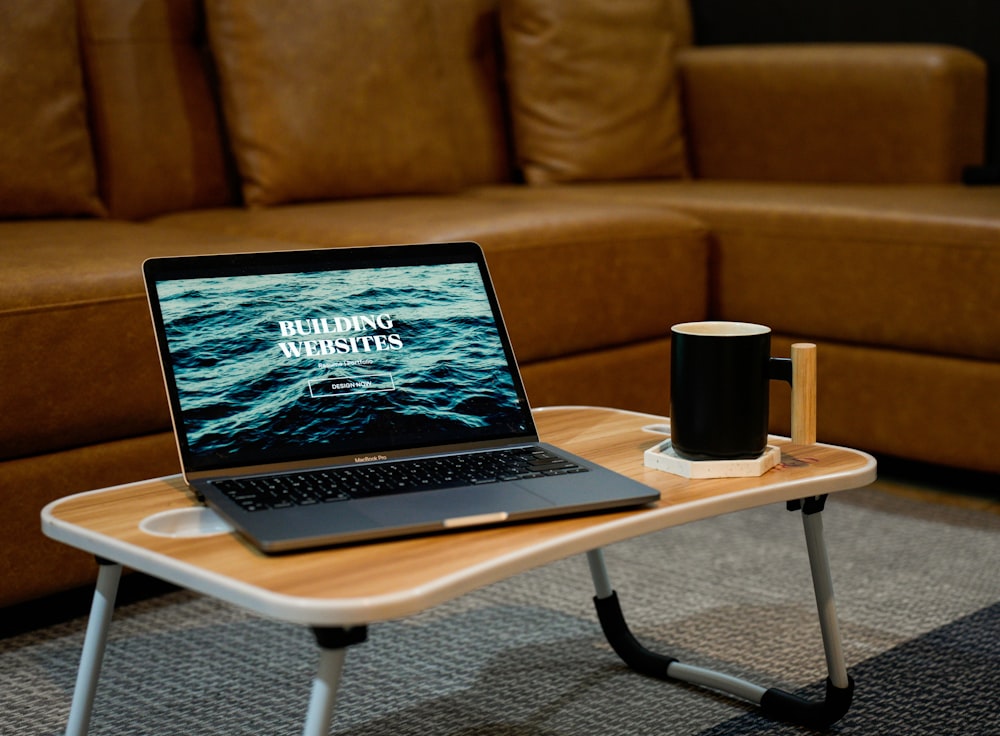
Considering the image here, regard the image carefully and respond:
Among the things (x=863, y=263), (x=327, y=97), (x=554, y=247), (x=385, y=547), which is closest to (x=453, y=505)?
(x=385, y=547)

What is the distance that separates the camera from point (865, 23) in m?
2.93

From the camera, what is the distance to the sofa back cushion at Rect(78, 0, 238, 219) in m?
2.16

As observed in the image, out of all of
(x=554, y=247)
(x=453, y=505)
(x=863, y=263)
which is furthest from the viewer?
(x=863, y=263)

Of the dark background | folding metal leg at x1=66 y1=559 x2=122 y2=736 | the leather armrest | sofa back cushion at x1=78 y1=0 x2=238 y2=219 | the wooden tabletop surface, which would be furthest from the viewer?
the dark background

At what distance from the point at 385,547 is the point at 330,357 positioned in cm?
26

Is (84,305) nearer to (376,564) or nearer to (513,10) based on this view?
(376,564)

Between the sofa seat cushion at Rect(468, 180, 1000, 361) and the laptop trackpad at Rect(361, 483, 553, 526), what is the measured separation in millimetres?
1272

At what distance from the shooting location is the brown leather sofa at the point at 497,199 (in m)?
1.54

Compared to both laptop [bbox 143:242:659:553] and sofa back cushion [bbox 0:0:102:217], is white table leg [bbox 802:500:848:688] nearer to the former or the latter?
laptop [bbox 143:242:659:553]

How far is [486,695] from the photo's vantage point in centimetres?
134

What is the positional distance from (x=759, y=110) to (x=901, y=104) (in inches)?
12.7

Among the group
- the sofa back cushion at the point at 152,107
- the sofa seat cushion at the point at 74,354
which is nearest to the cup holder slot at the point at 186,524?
the sofa seat cushion at the point at 74,354

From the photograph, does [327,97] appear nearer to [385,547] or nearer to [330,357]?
[330,357]

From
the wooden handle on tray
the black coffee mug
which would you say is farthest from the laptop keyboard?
the wooden handle on tray
